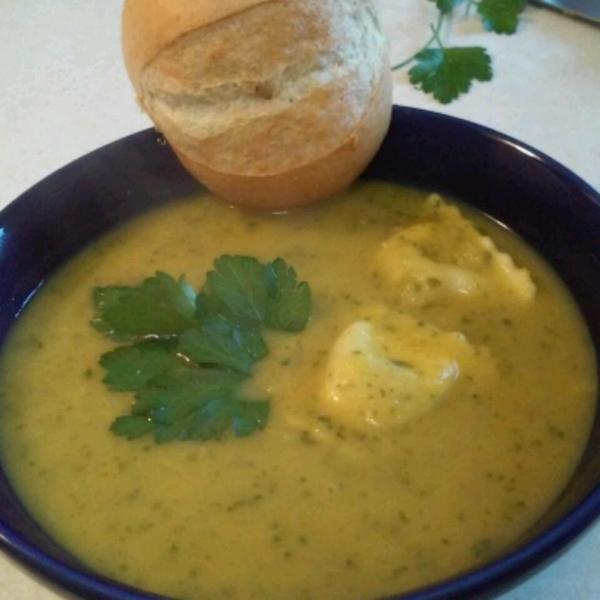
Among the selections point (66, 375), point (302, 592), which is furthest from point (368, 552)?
point (66, 375)

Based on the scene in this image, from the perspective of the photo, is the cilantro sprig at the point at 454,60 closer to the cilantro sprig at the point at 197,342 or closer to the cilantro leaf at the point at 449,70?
the cilantro leaf at the point at 449,70

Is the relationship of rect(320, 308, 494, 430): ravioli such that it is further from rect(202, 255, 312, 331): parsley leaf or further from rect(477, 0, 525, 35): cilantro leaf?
rect(477, 0, 525, 35): cilantro leaf

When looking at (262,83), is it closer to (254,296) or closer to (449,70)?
(254,296)

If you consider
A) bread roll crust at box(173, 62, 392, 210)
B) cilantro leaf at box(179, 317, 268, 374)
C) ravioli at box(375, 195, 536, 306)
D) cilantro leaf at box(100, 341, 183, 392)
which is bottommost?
ravioli at box(375, 195, 536, 306)

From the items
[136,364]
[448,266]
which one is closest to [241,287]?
[136,364]

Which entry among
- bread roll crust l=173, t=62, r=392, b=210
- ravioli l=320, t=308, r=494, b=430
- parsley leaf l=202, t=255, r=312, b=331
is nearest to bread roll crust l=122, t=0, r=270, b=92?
bread roll crust l=173, t=62, r=392, b=210

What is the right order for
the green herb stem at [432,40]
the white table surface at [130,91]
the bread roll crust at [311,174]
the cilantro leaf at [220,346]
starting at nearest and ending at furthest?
the cilantro leaf at [220,346], the bread roll crust at [311,174], the white table surface at [130,91], the green herb stem at [432,40]

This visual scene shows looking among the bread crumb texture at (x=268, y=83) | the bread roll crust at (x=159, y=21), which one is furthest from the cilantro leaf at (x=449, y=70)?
the bread roll crust at (x=159, y=21)

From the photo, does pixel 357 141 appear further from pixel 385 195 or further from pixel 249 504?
pixel 249 504
